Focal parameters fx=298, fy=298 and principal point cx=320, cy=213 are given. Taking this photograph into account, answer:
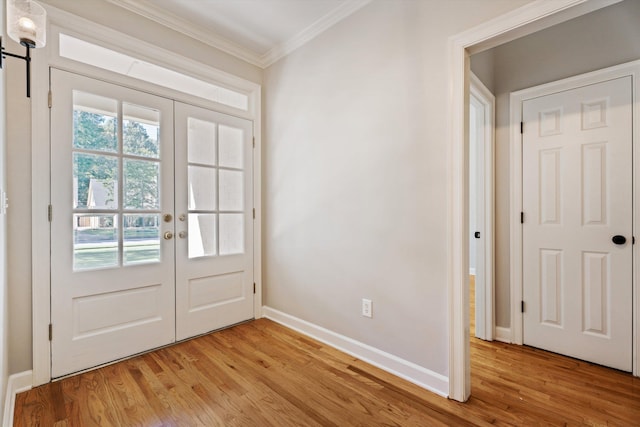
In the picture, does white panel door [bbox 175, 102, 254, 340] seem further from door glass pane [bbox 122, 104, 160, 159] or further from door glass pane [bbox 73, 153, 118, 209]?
door glass pane [bbox 73, 153, 118, 209]

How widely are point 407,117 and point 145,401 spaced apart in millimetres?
2377

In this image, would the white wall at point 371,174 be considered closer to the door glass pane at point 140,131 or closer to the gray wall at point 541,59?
the gray wall at point 541,59

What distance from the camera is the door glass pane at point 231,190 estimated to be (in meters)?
→ 2.81

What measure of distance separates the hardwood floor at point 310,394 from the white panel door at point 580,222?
0.25m

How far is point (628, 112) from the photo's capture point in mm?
2023

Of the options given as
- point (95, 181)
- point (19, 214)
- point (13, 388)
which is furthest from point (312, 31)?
point (13, 388)

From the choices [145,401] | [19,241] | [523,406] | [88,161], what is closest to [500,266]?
[523,406]

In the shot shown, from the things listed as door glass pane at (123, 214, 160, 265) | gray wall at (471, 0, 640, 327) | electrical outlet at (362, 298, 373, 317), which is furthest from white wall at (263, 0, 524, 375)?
door glass pane at (123, 214, 160, 265)

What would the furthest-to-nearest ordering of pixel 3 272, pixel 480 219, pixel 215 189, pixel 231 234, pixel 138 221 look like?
1. pixel 231 234
2. pixel 215 189
3. pixel 480 219
4. pixel 138 221
5. pixel 3 272

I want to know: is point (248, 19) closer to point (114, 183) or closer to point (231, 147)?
point (231, 147)

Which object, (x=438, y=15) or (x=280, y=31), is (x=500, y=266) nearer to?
(x=438, y=15)

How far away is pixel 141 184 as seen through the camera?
2.30 m

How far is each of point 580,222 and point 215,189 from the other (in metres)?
2.97

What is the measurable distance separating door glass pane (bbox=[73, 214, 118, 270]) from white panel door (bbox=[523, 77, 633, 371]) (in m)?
3.22
